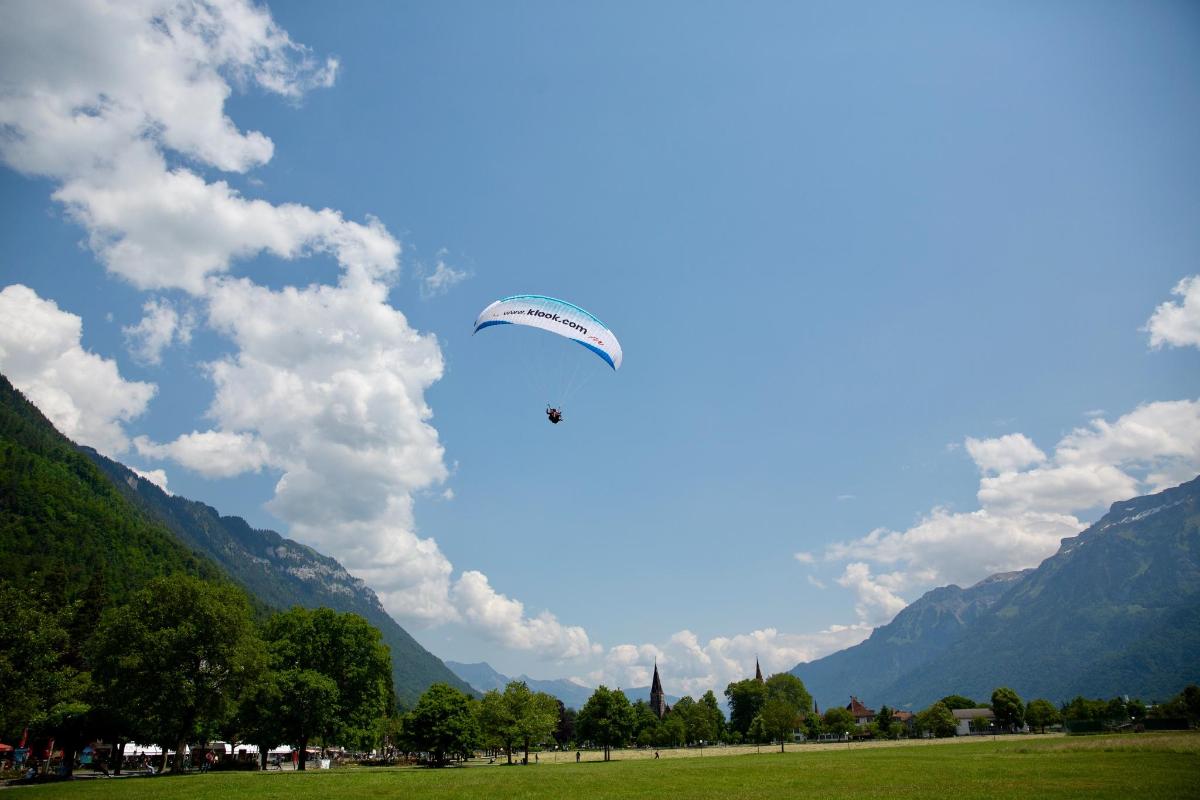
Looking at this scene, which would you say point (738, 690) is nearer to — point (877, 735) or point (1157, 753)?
point (877, 735)

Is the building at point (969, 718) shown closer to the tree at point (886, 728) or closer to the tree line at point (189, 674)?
the tree at point (886, 728)

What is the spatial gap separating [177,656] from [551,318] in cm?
3484

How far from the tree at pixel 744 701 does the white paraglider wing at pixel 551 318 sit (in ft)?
441

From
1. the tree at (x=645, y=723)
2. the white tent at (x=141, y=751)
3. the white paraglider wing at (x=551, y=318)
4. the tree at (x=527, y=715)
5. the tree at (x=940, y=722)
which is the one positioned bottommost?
the tree at (x=940, y=722)

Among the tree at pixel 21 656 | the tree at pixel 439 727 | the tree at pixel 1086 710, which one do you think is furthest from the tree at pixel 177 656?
the tree at pixel 1086 710

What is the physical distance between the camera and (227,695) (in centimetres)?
4722

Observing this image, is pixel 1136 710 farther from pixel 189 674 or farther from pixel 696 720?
pixel 189 674

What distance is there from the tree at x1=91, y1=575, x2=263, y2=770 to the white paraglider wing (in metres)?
29.9

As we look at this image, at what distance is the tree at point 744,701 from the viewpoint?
150375mm

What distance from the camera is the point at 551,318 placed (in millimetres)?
40312

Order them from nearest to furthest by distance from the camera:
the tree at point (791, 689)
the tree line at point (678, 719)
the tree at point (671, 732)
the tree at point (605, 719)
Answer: the tree line at point (678, 719), the tree at point (605, 719), the tree at point (671, 732), the tree at point (791, 689)

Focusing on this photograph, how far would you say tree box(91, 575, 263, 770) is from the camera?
44.7 m

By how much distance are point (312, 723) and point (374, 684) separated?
6019mm

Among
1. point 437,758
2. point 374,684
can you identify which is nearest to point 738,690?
point 437,758
